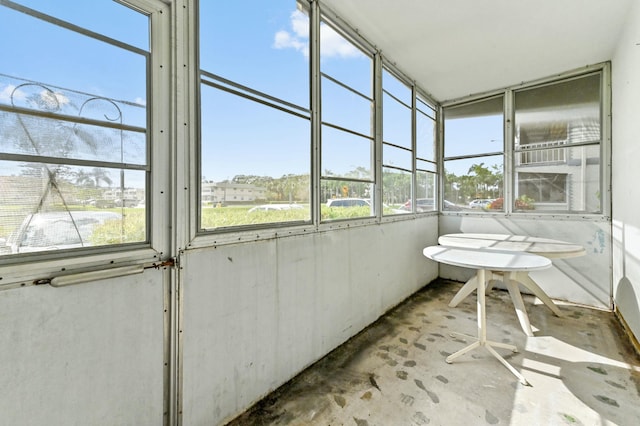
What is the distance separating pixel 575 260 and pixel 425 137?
8.23ft

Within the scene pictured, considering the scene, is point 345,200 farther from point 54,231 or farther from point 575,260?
point 575,260

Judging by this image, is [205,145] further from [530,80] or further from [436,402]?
[530,80]

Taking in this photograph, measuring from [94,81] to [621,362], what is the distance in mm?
3916

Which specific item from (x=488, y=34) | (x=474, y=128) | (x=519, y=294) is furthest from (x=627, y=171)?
(x=474, y=128)

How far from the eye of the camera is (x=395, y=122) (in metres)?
3.46

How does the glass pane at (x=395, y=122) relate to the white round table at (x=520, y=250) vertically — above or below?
above

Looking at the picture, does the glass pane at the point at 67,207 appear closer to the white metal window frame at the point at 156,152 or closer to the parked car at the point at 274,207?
the white metal window frame at the point at 156,152

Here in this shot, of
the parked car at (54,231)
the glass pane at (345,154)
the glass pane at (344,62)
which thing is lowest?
the parked car at (54,231)

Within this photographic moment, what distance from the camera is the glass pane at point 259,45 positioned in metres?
1.60

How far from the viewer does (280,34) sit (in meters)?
2.02

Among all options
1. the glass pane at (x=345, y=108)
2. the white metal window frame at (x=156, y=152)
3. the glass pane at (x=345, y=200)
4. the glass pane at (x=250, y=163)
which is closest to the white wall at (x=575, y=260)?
the glass pane at (x=345, y=200)

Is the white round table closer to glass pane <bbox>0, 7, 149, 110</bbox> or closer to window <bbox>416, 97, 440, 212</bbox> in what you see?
window <bbox>416, 97, 440, 212</bbox>

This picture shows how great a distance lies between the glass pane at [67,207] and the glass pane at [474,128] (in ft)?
14.8

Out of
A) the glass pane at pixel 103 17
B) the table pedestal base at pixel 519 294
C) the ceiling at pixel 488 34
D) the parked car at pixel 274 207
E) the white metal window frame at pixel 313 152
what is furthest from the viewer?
the table pedestal base at pixel 519 294
